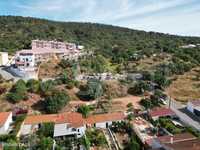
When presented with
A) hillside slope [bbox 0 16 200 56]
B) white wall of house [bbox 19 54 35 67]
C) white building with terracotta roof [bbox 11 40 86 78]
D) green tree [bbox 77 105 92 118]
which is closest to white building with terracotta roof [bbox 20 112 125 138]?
green tree [bbox 77 105 92 118]

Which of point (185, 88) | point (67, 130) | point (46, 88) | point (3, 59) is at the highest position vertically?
point (3, 59)

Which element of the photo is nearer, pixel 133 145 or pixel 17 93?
pixel 133 145

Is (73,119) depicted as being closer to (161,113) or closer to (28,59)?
(161,113)

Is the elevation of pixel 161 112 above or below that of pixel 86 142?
above

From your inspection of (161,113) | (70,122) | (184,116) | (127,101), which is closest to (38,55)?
(127,101)

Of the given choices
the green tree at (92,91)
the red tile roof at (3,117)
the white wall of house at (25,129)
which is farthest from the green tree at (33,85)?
the white wall of house at (25,129)

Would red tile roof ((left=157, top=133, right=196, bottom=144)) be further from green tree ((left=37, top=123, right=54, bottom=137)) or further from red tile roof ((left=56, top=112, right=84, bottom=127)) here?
green tree ((left=37, top=123, right=54, bottom=137))
